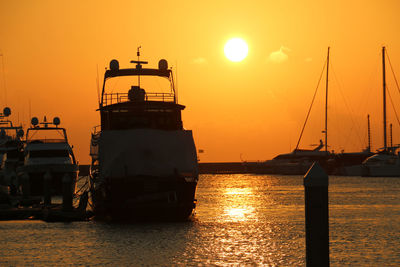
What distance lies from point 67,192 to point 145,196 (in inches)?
262

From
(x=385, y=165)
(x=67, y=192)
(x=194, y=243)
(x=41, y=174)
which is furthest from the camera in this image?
(x=385, y=165)

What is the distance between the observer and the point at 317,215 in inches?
466

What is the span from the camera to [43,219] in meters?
38.8

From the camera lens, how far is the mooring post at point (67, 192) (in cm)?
3819

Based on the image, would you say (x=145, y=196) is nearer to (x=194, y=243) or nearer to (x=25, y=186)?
(x=194, y=243)

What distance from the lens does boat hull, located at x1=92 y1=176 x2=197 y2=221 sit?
34156mm

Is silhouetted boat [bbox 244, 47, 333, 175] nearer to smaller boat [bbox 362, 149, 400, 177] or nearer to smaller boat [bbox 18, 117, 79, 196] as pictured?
smaller boat [bbox 362, 149, 400, 177]

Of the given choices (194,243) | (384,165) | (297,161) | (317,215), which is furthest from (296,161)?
(317,215)

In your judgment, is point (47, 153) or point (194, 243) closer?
point (194, 243)

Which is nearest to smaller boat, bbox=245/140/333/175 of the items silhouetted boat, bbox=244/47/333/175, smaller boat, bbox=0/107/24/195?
silhouetted boat, bbox=244/47/333/175

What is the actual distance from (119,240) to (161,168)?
5.13m

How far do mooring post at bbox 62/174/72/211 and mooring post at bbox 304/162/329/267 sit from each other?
28.0 m

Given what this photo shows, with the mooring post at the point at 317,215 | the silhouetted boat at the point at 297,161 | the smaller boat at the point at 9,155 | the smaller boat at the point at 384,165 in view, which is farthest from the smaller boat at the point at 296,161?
the mooring post at the point at 317,215

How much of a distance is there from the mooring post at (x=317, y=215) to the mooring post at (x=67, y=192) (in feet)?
92.0
